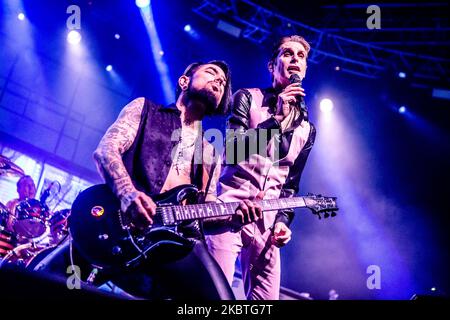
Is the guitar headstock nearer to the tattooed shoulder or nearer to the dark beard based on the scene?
the dark beard

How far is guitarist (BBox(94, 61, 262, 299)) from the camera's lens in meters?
2.52

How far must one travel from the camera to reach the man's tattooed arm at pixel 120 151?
2.43 metres

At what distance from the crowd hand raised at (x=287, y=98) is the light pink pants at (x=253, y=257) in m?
0.79

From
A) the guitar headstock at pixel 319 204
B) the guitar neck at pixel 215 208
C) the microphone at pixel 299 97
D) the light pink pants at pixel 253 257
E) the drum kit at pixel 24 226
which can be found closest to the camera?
the guitar neck at pixel 215 208

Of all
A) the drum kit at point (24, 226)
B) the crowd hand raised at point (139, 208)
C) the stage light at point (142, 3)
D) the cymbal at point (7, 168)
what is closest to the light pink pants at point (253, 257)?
the crowd hand raised at point (139, 208)

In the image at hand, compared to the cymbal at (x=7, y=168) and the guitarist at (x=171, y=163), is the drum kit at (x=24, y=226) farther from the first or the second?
the guitarist at (x=171, y=163)

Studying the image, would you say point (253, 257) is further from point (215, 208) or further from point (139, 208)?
point (139, 208)

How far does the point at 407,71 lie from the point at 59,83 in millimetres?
7729

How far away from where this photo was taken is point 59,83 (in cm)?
1012

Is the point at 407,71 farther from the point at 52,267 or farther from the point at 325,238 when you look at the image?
the point at 52,267

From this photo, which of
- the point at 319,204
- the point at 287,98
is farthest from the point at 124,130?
the point at 319,204

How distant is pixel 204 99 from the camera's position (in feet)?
10.5

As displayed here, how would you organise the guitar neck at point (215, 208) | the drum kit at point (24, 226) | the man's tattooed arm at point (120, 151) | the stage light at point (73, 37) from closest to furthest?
the man's tattooed arm at point (120, 151), the guitar neck at point (215, 208), the drum kit at point (24, 226), the stage light at point (73, 37)

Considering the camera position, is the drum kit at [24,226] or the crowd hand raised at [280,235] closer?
the crowd hand raised at [280,235]
